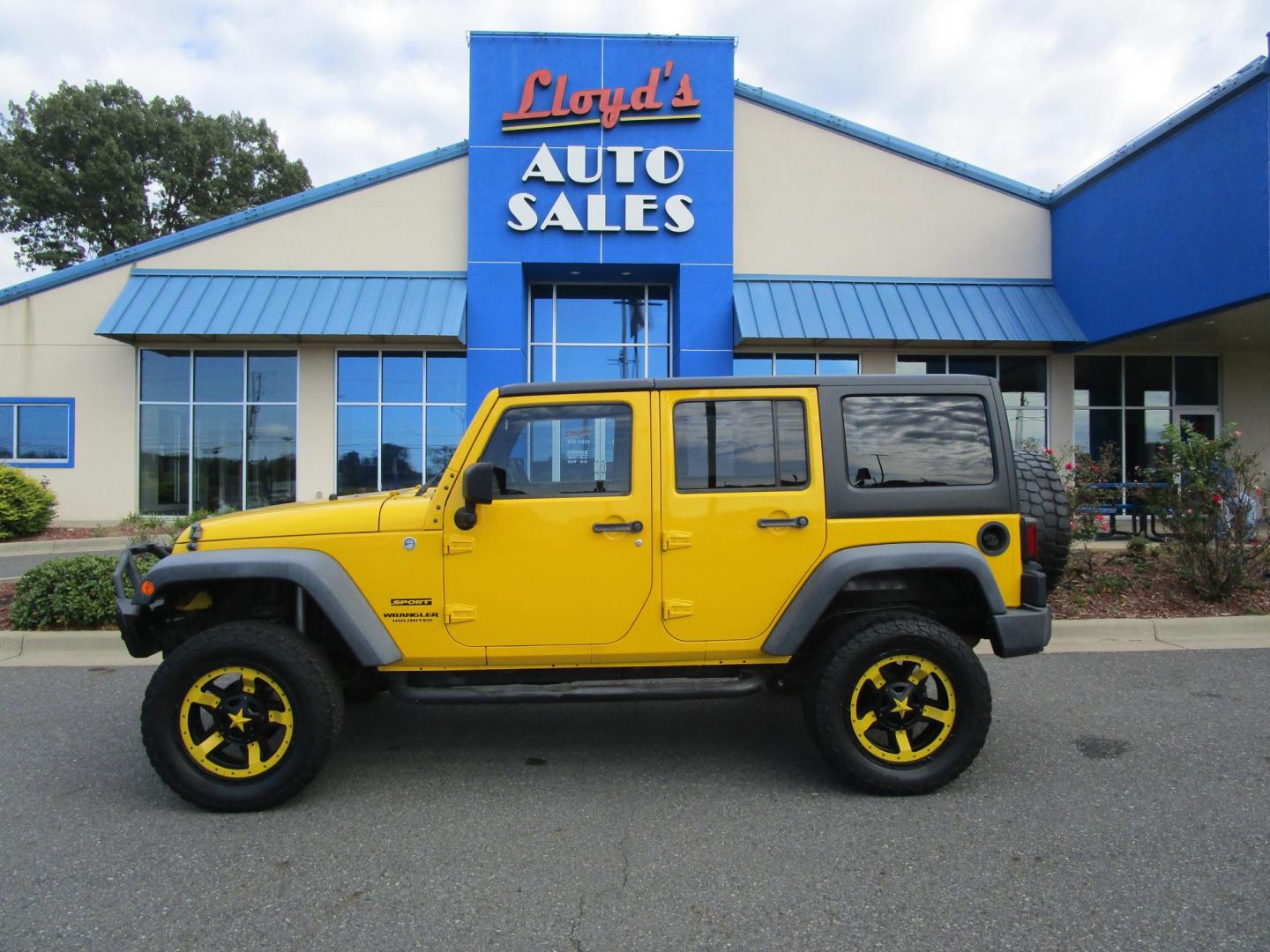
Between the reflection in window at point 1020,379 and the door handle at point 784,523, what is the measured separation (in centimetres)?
1300

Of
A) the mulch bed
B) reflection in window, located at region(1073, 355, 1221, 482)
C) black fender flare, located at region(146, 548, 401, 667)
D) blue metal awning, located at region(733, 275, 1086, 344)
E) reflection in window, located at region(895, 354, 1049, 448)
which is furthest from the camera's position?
reflection in window, located at region(1073, 355, 1221, 482)

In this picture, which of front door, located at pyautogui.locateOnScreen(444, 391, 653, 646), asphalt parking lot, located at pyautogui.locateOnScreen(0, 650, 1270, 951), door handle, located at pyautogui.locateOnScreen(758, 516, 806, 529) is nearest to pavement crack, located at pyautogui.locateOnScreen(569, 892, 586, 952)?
asphalt parking lot, located at pyautogui.locateOnScreen(0, 650, 1270, 951)

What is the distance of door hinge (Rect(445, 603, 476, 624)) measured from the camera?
340 cm

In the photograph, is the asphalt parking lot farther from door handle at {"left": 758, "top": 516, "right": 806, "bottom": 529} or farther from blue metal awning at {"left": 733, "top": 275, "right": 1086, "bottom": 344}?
blue metal awning at {"left": 733, "top": 275, "right": 1086, "bottom": 344}

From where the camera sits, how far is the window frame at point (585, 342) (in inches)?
608

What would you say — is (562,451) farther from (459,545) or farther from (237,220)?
(237,220)

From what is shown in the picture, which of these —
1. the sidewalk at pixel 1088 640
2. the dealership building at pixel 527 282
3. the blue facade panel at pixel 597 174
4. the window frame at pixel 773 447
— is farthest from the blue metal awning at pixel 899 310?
the window frame at pixel 773 447

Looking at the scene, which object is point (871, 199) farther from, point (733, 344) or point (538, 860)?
point (538, 860)

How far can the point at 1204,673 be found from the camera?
214 inches

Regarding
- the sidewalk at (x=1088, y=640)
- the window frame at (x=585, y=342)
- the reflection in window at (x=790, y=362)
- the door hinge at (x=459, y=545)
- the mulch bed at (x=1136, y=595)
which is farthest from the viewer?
the window frame at (x=585, y=342)

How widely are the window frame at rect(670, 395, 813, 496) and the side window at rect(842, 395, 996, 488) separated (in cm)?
20

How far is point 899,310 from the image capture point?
14.5 m

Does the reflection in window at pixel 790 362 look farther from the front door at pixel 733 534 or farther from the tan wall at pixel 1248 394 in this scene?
the front door at pixel 733 534

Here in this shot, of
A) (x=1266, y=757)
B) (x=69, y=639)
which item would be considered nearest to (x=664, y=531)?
(x=1266, y=757)
